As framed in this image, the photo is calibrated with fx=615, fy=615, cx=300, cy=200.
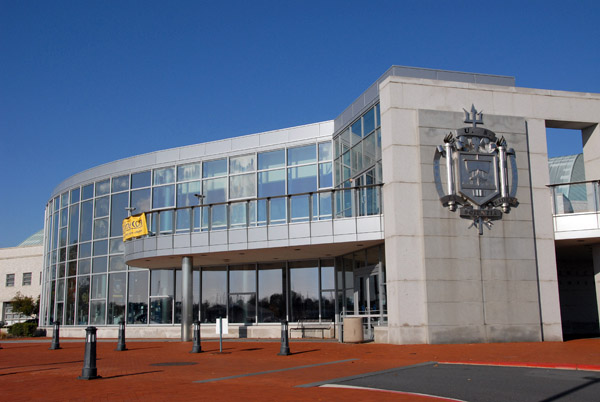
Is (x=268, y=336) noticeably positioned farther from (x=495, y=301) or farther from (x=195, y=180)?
(x=495, y=301)

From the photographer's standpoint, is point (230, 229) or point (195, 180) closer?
point (230, 229)

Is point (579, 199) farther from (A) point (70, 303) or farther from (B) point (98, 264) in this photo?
(A) point (70, 303)

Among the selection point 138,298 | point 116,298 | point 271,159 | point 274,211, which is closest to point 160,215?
point 274,211

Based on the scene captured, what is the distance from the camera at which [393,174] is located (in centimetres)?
2055

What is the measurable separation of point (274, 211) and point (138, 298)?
998 cm

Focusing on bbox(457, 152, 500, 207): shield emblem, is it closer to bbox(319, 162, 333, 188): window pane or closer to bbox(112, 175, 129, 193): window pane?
bbox(319, 162, 333, 188): window pane

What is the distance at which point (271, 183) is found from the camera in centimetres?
2906

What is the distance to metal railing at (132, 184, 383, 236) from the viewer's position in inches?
871

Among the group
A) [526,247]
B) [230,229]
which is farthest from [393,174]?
[230,229]

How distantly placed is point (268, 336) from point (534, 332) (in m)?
11.5

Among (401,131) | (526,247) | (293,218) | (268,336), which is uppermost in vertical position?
(401,131)

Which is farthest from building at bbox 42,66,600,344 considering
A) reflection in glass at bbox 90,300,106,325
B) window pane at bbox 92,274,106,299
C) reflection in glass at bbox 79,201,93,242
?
reflection in glass at bbox 79,201,93,242

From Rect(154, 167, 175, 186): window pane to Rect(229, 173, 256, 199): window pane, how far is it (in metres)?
3.51

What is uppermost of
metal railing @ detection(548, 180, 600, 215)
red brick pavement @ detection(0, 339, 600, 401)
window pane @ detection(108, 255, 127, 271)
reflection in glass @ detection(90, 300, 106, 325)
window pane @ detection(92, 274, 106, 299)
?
metal railing @ detection(548, 180, 600, 215)
